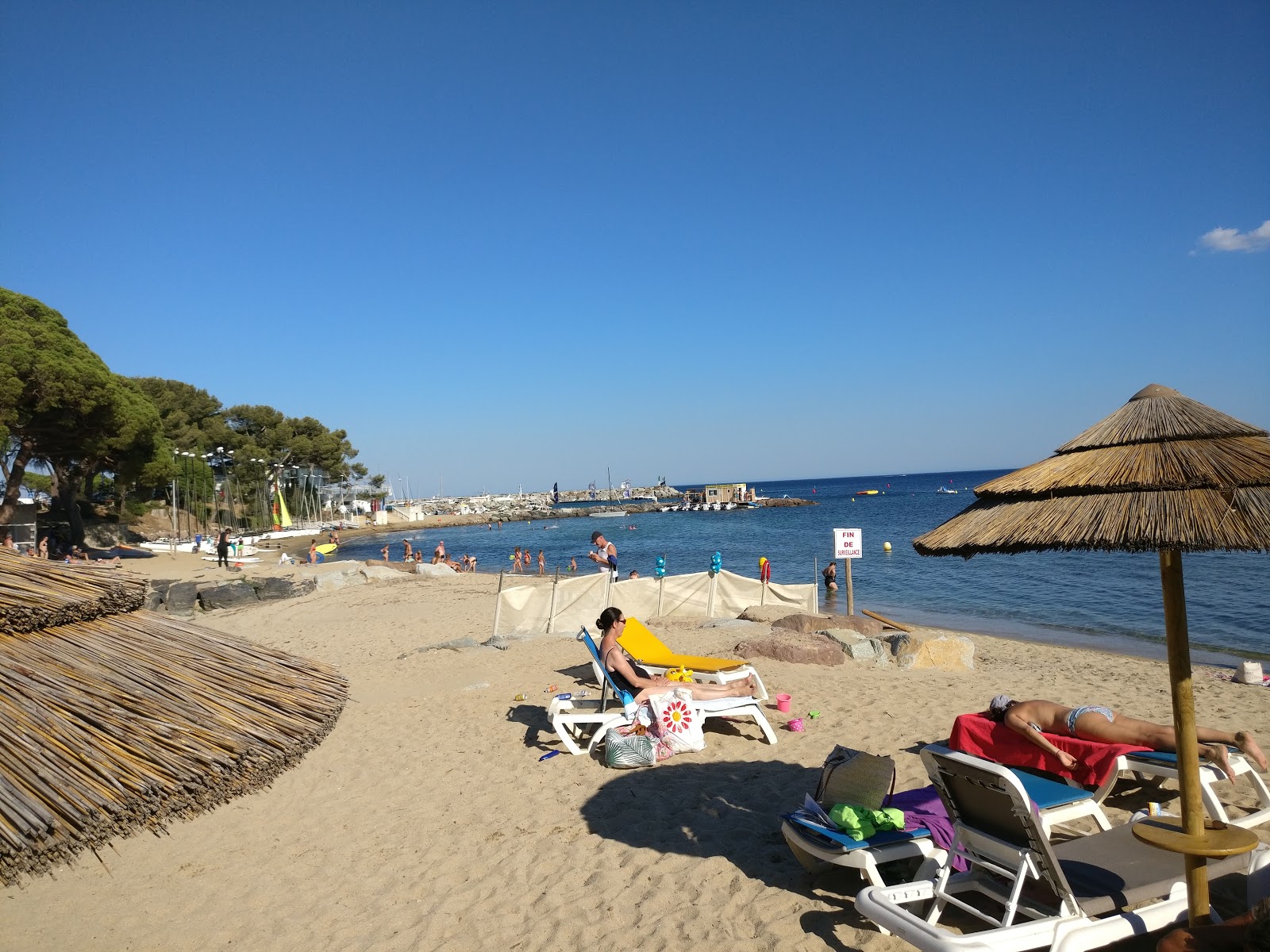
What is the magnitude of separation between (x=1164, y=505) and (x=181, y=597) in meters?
20.3

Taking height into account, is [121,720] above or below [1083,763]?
above

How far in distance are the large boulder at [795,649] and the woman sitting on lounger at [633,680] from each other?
2.65m

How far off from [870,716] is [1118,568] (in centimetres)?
2635

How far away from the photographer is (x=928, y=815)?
12.8 feet

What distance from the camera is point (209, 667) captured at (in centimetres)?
322

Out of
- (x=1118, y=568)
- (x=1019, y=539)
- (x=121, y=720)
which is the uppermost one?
(x=1019, y=539)

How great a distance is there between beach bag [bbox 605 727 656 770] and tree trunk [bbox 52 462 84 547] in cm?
3372

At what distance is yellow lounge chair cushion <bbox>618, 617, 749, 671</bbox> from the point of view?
7627 millimetres

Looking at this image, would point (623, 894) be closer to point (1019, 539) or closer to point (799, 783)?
point (799, 783)

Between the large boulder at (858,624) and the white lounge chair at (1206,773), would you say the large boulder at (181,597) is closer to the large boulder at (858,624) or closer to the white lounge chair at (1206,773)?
the large boulder at (858,624)

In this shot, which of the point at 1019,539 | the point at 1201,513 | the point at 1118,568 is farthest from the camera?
the point at 1118,568

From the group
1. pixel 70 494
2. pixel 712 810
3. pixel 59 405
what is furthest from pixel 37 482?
pixel 712 810

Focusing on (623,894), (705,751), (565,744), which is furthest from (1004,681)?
(623,894)

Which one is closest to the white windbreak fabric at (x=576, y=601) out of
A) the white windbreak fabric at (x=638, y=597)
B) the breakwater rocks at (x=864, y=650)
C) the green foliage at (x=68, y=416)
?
the white windbreak fabric at (x=638, y=597)
